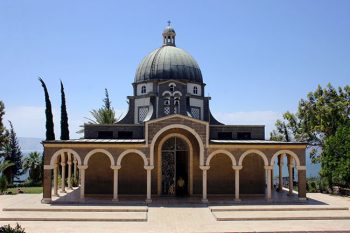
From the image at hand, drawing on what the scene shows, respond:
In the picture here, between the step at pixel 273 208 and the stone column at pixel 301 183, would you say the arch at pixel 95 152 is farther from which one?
the stone column at pixel 301 183

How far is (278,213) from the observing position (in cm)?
2584

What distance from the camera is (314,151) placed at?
47188 mm

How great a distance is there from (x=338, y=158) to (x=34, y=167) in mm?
32629

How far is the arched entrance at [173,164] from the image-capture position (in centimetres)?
3291

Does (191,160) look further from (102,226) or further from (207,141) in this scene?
(102,226)

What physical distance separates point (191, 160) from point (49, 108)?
71.9 ft

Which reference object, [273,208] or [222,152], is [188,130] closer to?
[222,152]

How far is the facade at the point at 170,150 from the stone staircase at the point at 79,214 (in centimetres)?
302

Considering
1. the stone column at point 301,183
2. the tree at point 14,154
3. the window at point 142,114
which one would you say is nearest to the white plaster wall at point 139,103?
the window at point 142,114

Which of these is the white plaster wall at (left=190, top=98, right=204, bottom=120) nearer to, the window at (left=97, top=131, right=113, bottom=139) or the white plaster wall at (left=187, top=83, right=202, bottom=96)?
the white plaster wall at (left=187, top=83, right=202, bottom=96)

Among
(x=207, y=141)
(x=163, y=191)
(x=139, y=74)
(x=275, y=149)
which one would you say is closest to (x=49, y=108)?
(x=139, y=74)

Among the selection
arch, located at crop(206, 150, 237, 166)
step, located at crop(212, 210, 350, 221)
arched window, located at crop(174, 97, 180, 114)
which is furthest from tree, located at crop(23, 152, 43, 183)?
step, located at crop(212, 210, 350, 221)

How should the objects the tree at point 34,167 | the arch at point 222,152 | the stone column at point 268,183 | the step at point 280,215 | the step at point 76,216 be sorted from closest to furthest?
the step at point 76,216
the step at point 280,215
the stone column at point 268,183
the arch at point 222,152
the tree at point 34,167

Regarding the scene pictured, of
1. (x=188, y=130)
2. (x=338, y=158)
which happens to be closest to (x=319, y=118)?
(x=338, y=158)
